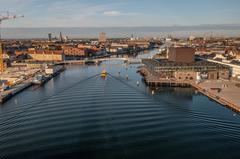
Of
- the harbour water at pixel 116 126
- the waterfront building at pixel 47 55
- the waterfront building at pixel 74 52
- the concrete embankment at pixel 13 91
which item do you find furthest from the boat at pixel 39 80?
the waterfront building at pixel 74 52

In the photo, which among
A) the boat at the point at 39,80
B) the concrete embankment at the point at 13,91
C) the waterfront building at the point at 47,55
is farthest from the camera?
the waterfront building at the point at 47,55

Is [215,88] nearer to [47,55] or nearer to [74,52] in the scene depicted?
[47,55]

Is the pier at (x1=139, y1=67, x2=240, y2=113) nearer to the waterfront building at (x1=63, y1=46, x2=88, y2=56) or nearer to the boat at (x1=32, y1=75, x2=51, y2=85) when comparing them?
the boat at (x1=32, y1=75, x2=51, y2=85)

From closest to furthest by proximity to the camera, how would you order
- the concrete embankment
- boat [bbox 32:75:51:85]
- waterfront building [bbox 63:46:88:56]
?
1. the concrete embankment
2. boat [bbox 32:75:51:85]
3. waterfront building [bbox 63:46:88:56]

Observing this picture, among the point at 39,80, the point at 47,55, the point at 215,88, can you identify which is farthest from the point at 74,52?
the point at 215,88

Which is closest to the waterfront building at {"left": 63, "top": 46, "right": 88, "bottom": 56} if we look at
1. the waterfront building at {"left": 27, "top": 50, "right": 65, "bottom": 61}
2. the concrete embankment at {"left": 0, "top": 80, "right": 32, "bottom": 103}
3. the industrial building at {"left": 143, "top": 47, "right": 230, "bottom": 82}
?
the waterfront building at {"left": 27, "top": 50, "right": 65, "bottom": 61}

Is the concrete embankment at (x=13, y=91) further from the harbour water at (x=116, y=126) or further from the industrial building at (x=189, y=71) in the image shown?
the industrial building at (x=189, y=71)

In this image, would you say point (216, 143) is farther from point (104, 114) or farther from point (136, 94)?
point (136, 94)

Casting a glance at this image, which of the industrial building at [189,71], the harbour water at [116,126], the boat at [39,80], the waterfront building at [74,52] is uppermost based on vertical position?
the waterfront building at [74,52]

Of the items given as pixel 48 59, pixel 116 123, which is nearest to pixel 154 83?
pixel 116 123
